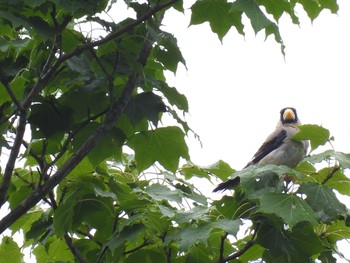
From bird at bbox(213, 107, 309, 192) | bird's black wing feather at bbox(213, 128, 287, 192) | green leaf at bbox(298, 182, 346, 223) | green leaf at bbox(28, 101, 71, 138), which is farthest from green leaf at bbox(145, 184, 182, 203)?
bird's black wing feather at bbox(213, 128, 287, 192)

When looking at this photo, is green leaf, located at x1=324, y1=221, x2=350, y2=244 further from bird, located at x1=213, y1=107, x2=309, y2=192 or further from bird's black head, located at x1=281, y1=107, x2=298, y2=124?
bird's black head, located at x1=281, y1=107, x2=298, y2=124

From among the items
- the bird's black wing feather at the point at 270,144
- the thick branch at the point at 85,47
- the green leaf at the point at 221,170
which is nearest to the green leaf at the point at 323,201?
the green leaf at the point at 221,170

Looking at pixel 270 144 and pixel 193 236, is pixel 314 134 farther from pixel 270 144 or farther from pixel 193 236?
pixel 270 144

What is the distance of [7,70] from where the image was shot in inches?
135

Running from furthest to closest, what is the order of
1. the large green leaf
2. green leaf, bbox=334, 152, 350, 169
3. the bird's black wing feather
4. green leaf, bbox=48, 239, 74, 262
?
1. the bird's black wing feather
2. green leaf, bbox=48, 239, 74, 262
3. the large green leaf
4. green leaf, bbox=334, 152, 350, 169

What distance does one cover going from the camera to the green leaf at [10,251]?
14.3 ft

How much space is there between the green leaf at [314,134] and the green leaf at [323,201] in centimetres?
22

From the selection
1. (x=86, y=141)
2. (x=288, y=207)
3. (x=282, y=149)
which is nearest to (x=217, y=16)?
(x=86, y=141)

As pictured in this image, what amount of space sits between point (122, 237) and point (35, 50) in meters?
1.04

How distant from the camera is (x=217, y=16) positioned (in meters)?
3.55

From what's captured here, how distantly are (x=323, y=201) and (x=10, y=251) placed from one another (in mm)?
2064

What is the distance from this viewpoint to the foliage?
316 cm

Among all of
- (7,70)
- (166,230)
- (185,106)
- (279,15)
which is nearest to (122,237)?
(166,230)

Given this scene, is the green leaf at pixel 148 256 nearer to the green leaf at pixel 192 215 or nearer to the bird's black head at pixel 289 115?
the green leaf at pixel 192 215
